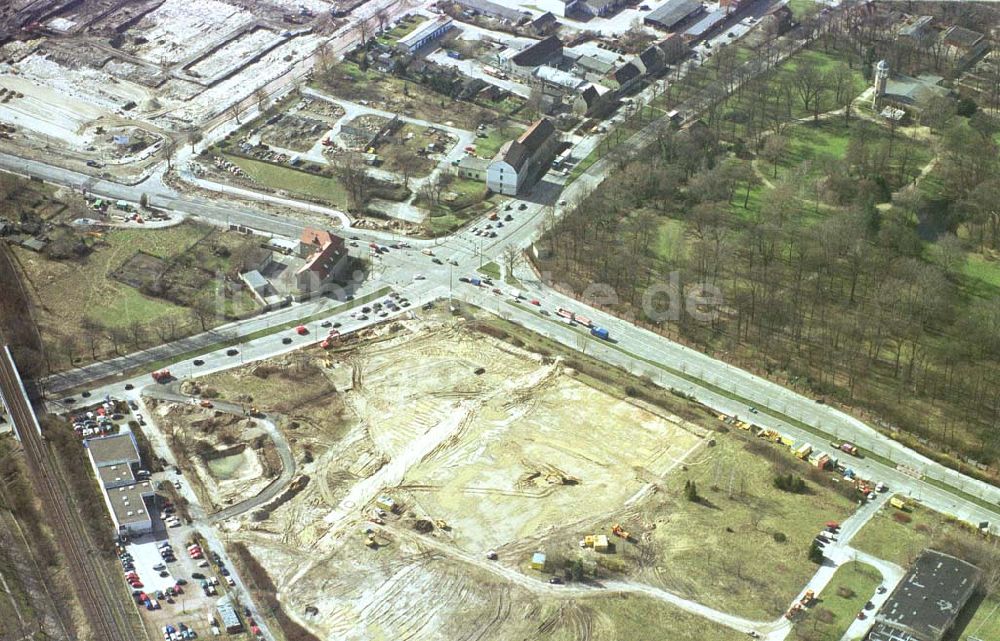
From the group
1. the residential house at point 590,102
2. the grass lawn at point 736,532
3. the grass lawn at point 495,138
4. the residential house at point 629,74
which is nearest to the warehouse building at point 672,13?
the residential house at point 629,74

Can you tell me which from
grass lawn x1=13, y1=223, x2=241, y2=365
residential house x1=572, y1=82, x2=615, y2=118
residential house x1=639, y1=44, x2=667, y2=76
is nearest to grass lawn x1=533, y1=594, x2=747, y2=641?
grass lawn x1=13, y1=223, x2=241, y2=365

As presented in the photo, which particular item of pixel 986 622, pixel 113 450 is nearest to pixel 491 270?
pixel 113 450

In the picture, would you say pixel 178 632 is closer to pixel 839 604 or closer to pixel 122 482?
pixel 122 482

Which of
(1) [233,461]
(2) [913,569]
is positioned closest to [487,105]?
(1) [233,461]

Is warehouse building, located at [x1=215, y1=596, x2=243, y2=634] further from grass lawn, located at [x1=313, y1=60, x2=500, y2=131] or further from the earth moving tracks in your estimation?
grass lawn, located at [x1=313, y1=60, x2=500, y2=131]

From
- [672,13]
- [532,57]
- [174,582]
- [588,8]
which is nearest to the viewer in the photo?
[174,582]

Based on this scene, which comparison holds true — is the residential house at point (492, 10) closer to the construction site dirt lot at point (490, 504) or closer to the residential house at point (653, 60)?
the residential house at point (653, 60)

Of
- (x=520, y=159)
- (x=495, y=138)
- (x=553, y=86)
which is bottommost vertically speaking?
(x=495, y=138)
